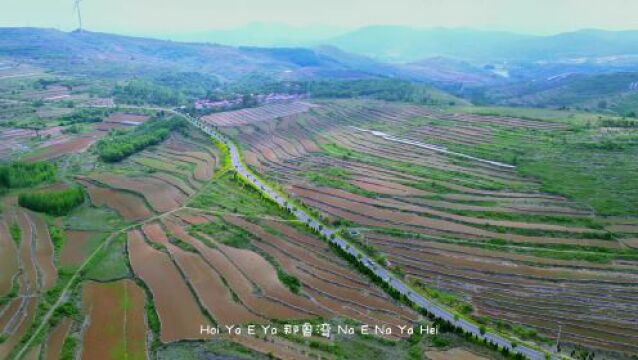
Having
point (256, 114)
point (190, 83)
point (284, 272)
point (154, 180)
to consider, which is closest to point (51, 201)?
point (154, 180)

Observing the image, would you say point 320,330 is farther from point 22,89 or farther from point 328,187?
point 22,89

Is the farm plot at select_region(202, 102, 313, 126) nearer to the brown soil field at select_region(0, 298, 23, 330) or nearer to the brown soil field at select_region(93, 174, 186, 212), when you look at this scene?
the brown soil field at select_region(93, 174, 186, 212)

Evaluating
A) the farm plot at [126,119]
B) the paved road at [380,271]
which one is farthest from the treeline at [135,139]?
the paved road at [380,271]

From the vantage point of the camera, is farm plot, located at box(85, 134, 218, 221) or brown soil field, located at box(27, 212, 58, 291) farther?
farm plot, located at box(85, 134, 218, 221)

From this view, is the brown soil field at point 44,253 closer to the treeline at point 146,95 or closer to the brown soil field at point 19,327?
the brown soil field at point 19,327

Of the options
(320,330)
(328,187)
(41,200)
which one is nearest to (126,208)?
(41,200)

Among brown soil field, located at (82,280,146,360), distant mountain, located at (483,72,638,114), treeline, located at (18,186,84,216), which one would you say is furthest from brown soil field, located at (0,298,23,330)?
distant mountain, located at (483,72,638,114)
